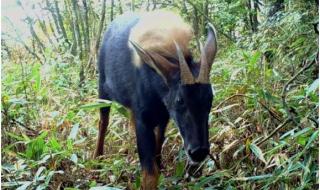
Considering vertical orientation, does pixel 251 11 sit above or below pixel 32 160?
above

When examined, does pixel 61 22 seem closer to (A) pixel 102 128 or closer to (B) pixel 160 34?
(A) pixel 102 128

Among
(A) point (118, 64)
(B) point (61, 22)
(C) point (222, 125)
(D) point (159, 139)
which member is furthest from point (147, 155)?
(B) point (61, 22)

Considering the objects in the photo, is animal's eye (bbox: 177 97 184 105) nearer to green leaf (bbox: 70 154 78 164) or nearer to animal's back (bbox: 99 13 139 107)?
animal's back (bbox: 99 13 139 107)

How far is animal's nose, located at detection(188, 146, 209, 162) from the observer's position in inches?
136

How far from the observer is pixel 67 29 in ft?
27.6

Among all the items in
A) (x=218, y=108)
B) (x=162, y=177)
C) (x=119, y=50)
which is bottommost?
(x=162, y=177)

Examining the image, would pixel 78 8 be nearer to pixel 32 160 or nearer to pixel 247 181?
pixel 32 160

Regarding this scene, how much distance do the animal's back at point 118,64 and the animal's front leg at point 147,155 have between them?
342mm

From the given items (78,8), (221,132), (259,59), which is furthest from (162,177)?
(78,8)

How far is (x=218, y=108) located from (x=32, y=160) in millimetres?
1435

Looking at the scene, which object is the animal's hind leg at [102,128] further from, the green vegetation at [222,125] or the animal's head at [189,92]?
the animal's head at [189,92]

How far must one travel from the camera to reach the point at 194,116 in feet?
11.6

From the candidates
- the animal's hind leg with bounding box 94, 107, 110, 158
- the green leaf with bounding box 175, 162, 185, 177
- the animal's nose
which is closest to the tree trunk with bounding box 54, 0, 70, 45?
the animal's hind leg with bounding box 94, 107, 110, 158

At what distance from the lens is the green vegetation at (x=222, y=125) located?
149 inches
